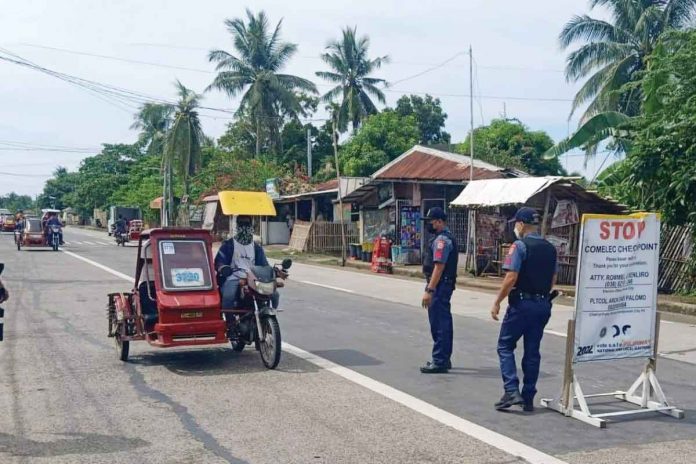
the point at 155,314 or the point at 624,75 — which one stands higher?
the point at 624,75

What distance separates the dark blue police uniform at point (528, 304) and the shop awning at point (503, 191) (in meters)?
11.7

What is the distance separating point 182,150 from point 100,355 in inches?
1635

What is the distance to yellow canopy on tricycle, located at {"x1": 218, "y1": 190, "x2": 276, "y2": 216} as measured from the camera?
13117 millimetres

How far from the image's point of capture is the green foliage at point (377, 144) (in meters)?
41.1

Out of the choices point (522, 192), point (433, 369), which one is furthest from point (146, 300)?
point (522, 192)

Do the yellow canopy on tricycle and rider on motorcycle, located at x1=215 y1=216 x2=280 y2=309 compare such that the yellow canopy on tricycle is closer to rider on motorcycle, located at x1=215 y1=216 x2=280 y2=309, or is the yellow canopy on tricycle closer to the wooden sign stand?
rider on motorcycle, located at x1=215 y1=216 x2=280 y2=309

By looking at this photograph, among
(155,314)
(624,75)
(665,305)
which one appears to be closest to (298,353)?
(155,314)

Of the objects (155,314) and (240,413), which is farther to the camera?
(155,314)

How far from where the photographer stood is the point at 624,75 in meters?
30.2

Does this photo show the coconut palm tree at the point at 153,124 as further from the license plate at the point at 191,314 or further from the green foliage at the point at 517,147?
the license plate at the point at 191,314

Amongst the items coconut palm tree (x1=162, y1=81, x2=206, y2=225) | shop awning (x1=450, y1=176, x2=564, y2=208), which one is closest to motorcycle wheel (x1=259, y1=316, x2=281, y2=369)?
shop awning (x1=450, y1=176, x2=564, y2=208)

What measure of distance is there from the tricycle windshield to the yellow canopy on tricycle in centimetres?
379

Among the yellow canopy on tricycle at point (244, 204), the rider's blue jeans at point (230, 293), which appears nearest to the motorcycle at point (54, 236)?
the yellow canopy on tricycle at point (244, 204)

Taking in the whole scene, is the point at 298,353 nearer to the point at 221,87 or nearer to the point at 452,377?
the point at 452,377
